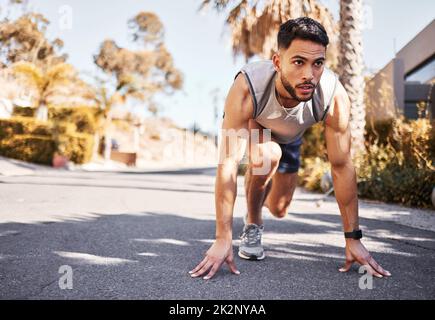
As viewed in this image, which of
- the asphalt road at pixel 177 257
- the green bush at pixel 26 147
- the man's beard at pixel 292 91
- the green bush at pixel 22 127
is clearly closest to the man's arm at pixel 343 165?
the asphalt road at pixel 177 257

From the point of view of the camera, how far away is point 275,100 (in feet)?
7.36

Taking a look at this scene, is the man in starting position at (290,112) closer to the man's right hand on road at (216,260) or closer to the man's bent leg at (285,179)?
the man's right hand on road at (216,260)

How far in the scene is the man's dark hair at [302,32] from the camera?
6.63 feet

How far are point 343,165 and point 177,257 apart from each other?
1.30 meters

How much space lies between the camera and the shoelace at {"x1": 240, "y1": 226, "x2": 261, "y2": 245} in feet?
8.56

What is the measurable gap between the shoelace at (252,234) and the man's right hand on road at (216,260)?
0.44 meters

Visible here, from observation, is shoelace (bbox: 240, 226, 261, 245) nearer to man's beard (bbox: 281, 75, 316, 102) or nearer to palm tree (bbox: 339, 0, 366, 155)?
man's beard (bbox: 281, 75, 316, 102)

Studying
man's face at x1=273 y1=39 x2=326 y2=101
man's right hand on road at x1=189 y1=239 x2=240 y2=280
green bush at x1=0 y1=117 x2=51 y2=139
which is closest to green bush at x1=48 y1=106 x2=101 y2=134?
green bush at x1=0 y1=117 x2=51 y2=139

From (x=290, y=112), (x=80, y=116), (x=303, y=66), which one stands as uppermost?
(x=80, y=116)

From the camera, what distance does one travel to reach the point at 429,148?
7082 mm

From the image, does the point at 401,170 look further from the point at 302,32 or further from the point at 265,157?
the point at 302,32

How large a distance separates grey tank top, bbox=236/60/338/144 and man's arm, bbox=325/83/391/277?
75 millimetres

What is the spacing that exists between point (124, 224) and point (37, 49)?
34.3 meters

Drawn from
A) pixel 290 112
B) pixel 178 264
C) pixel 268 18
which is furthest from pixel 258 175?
pixel 268 18
